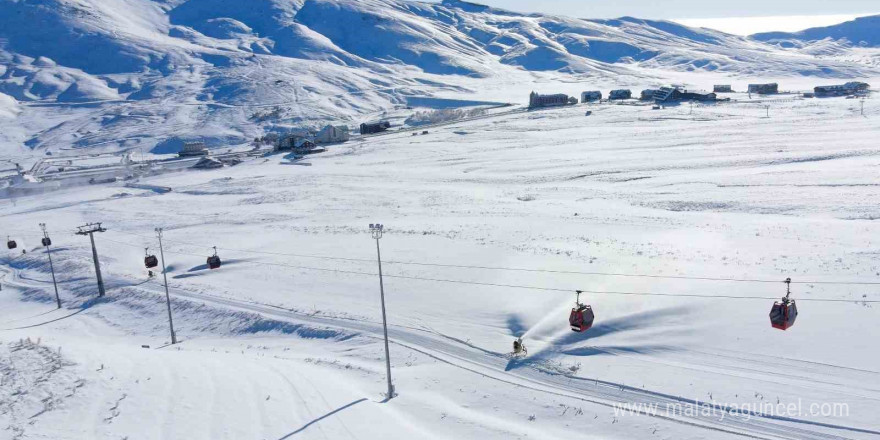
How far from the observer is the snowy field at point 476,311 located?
18875 mm

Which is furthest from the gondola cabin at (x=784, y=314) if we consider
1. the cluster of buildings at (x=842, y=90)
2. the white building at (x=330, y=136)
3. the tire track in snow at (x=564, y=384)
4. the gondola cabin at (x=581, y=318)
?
the cluster of buildings at (x=842, y=90)

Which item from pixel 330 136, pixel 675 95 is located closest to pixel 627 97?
pixel 675 95

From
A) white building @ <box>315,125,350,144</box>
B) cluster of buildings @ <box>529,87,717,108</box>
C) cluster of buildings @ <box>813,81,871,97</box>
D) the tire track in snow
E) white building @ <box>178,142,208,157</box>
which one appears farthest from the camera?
cluster of buildings @ <box>529,87,717,108</box>

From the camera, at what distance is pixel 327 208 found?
198 ft

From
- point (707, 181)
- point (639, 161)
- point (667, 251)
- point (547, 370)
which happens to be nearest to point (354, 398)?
point (547, 370)

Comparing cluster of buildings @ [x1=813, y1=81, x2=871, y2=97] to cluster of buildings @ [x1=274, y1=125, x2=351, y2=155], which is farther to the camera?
cluster of buildings @ [x1=813, y1=81, x2=871, y2=97]

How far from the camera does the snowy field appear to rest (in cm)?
1888

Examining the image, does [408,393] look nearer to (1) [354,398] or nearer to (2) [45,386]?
(1) [354,398]

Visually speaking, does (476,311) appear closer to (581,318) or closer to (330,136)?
(581,318)

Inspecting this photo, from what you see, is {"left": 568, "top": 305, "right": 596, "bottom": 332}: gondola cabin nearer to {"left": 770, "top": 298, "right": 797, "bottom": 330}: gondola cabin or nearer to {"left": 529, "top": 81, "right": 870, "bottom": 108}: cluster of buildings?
{"left": 770, "top": 298, "right": 797, "bottom": 330}: gondola cabin

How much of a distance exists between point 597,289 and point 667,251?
8.87 meters

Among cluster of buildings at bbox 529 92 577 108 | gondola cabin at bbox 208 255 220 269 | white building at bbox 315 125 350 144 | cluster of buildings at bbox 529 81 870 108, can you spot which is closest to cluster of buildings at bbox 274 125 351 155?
white building at bbox 315 125 350 144

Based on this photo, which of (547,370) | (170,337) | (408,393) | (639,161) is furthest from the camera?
(639,161)

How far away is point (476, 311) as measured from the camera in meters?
29.0
